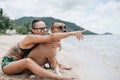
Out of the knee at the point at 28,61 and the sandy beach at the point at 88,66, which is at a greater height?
the knee at the point at 28,61

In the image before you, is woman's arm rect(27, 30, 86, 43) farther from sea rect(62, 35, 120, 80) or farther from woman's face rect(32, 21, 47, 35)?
sea rect(62, 35, 120, 80)

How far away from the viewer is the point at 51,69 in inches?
219

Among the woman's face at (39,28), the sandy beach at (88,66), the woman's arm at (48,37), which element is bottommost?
the sandy beach at (88,66)

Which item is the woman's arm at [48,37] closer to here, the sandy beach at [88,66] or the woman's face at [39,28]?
the woman's face at [39,28]

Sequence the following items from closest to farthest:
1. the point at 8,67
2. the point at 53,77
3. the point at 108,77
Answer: the point at 53,77 < the point at 8,67 < the point at 108,77

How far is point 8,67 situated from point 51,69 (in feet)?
3.26

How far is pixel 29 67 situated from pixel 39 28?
2.46 feet

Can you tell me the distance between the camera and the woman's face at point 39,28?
497cm

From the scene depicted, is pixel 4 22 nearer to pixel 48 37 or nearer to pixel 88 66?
pixel 88 66

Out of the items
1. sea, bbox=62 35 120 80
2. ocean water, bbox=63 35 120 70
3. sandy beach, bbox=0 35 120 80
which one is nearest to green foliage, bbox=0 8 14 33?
ocean water, bbox=63 35 120 70

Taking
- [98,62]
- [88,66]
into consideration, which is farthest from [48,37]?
[98,62]

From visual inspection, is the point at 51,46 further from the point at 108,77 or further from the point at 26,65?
the point at 108,77

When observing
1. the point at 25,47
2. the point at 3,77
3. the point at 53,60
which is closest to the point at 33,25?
the point at 25,47

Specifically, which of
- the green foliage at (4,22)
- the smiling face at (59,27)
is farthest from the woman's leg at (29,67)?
the green foliage at (4,22)
